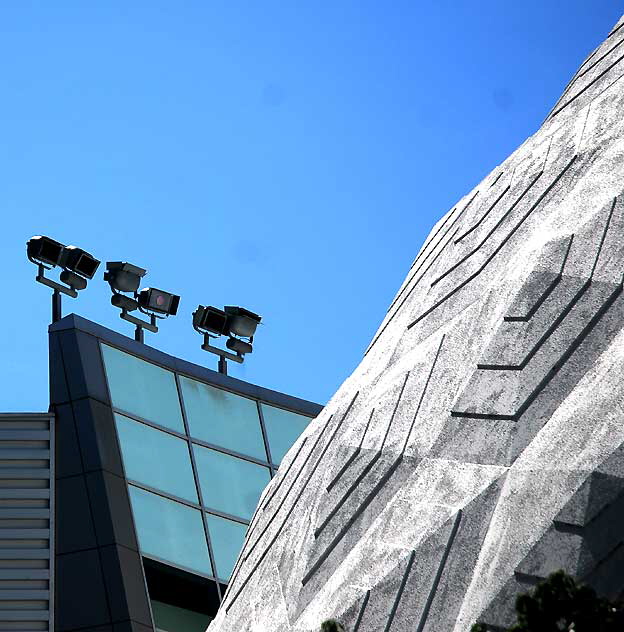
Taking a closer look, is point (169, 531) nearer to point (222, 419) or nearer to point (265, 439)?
point (222, 419)

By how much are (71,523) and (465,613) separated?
54.1ft

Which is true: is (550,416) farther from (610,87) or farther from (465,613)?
(610,87)

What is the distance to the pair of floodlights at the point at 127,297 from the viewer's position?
3047 cm

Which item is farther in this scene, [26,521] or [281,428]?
[281,428]

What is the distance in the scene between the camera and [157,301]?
31.7 meters

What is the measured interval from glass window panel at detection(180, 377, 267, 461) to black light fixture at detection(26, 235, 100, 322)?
3176 mm

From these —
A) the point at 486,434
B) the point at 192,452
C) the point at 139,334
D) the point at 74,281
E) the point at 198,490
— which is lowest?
the point at 486,434

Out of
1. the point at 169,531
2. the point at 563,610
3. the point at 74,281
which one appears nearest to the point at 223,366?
the point at 74,281

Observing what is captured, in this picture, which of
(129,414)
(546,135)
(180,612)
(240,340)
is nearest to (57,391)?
(129,414)

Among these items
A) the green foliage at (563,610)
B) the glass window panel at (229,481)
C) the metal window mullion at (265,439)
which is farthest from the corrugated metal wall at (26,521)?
the green foliage at (563,610)

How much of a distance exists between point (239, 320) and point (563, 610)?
25.9 m

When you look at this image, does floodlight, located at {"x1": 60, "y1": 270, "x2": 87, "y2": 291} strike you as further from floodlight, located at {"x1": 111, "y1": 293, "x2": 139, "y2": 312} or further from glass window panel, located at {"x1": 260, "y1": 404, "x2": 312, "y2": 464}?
glass window panel, located at {"x1": 260, "y1": 404, "x2": 312, "y2": 464}

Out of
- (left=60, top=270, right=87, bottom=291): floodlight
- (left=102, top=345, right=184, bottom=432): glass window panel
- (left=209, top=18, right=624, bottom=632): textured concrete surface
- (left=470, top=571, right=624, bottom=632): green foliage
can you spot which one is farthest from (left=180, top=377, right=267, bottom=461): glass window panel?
(left=470, top=571, right=624, bottom=632): green foliage

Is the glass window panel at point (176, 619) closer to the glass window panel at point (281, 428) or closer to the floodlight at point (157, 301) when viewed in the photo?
the glass window panel at point (281, 428)
